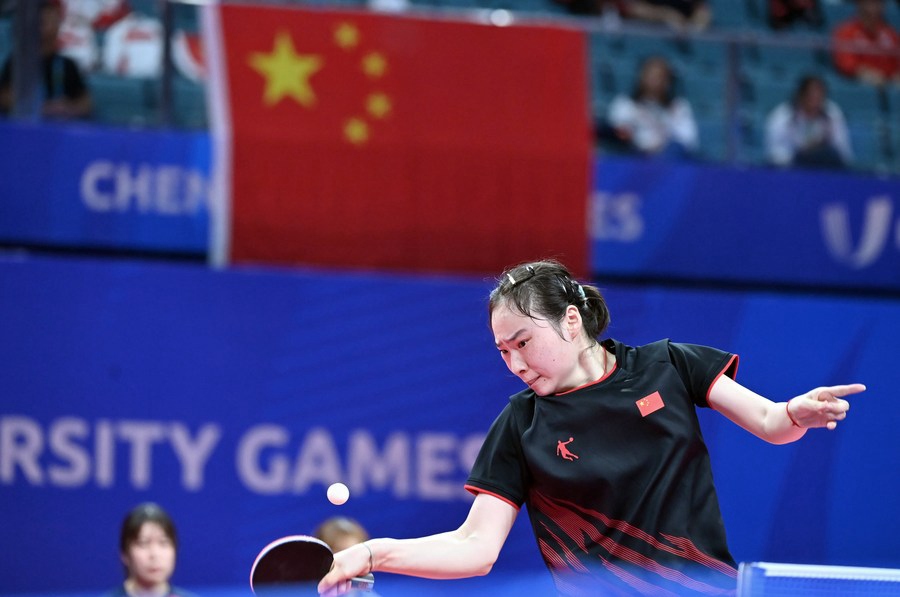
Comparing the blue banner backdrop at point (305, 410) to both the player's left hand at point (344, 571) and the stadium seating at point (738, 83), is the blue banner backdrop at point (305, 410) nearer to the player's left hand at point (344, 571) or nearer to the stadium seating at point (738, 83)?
the stadium seating at point (738, 83)

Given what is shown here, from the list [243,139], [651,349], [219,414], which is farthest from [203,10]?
[651,349]

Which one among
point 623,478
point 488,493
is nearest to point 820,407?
point 623,478

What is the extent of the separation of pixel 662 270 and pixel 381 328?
1.96 meters

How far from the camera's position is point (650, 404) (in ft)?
12.1

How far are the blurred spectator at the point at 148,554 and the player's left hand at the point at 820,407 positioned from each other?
3.73 m

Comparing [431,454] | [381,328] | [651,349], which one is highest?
[651,349]

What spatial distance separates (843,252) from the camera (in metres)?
8.94

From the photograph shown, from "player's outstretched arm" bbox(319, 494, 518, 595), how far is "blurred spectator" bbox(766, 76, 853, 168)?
572cm

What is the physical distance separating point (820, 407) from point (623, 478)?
1.82ft

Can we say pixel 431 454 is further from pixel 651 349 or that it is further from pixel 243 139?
pixel 651 349

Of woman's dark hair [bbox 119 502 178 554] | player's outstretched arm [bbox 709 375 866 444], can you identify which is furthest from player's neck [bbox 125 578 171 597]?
player's outstretched arm [bbox 709 375 866 444]

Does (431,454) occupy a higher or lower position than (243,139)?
lower

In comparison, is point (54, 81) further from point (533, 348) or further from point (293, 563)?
point (293, 563)

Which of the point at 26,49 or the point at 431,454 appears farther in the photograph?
the point at 431,454
